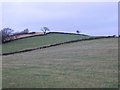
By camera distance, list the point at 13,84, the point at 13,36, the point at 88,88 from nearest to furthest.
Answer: the point at 88,88, the point at 13,84, the point at 13,36

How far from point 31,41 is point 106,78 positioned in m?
48.3

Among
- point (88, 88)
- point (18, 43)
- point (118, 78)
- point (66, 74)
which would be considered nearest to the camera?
point (88, 88)

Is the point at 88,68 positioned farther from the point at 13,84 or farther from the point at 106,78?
the point at 13,84

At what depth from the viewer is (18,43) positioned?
6888 cm

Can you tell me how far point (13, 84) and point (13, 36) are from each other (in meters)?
57.6

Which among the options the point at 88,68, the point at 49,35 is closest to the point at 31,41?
the point at 49,35

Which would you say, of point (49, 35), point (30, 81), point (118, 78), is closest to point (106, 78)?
point (118, 78)

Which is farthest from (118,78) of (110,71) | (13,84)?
(13,84)

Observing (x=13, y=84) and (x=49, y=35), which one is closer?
(x=13, y=84)

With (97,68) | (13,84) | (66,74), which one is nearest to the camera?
(13,84)

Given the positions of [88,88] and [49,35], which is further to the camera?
[49,35]

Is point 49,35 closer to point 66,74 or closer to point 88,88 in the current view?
point 66,74

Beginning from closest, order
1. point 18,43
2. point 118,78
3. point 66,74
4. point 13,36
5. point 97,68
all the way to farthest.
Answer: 1. point 118,78
2. point 66,74
3. point 97,68
4. point 18,43
5. point 13,36

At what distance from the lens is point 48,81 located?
22.2m
